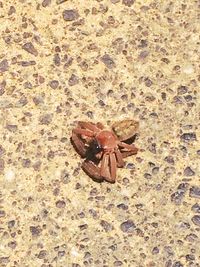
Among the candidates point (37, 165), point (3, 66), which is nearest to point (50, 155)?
point (37, 165)

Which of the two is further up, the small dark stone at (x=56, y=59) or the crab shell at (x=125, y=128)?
the small dark stone at (x=56, y=59)

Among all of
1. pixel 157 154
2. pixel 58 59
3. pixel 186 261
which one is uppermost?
pixel 58 59

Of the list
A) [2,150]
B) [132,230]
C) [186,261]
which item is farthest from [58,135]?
[186,261]

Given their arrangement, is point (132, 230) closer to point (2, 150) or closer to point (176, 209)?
point (176, 209)

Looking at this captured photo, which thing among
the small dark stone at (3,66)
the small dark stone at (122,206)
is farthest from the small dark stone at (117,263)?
the small dark stone at (3,66)

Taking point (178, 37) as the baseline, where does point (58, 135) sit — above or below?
below

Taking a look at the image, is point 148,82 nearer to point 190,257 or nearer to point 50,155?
point 50,155

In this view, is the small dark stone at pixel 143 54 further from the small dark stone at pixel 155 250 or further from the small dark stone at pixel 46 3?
the small dark stone at pixel 155 250
